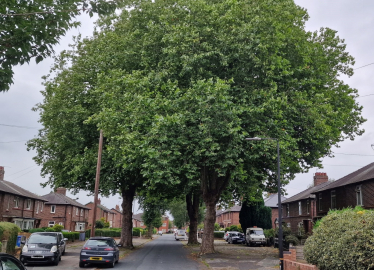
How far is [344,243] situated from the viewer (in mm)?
10938

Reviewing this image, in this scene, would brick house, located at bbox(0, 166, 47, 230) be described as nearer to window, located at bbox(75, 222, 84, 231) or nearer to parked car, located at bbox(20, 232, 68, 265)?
window, located at bbox(75, 222, 84, 231)

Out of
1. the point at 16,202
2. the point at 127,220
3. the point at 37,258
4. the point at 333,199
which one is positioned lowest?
the point at 37,258

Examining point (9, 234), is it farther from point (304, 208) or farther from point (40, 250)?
Result: point (304, 208)

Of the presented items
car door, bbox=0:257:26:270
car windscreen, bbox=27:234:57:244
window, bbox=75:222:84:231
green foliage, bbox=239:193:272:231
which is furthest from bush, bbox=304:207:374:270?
window, bbox=75:222:84:231

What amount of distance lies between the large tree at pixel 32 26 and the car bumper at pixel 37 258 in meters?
14.2

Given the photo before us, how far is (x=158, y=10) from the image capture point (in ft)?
75.2

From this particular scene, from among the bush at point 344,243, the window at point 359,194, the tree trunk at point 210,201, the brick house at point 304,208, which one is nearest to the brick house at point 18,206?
the tree trunk at point 210,201

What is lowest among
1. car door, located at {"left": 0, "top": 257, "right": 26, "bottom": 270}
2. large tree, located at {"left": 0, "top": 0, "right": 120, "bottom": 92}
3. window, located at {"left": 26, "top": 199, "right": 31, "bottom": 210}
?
car door, located at {"left": 0, "top": 257, "right": 26, "bottom": 270}

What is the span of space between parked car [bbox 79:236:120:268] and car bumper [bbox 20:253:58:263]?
160cm

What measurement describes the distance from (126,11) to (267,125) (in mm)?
13306

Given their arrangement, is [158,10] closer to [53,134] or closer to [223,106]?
[223,106]

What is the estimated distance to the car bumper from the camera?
1855cm

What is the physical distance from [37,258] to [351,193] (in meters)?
24.9

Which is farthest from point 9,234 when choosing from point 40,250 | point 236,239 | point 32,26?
point 236,239
